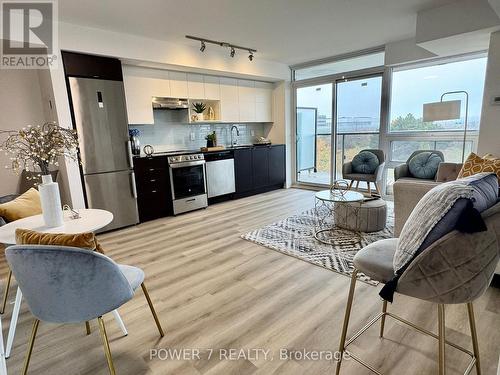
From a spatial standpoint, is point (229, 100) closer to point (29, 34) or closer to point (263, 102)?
point (263, 102)

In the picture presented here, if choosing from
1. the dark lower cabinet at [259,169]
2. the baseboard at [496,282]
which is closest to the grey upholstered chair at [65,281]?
the baseboard at [496,282]

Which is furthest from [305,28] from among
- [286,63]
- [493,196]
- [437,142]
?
[493,196]

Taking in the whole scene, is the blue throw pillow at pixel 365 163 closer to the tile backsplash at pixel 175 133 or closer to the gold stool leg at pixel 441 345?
the tile backsplash at pixel 175 133

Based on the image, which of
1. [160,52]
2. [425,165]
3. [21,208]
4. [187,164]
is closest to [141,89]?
[160,52]

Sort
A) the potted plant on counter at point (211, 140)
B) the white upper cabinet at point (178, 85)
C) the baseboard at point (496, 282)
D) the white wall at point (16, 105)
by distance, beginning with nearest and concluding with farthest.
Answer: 1. the baseboard at point (496, 282)
2. the white wall at point (16, 105)
3. the white upper cabinet at point (178, 85)
4. the potted plant on counter at point (211, 140)

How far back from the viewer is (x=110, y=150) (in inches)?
152

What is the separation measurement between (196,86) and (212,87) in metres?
0.34

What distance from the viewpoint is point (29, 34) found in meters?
3.12

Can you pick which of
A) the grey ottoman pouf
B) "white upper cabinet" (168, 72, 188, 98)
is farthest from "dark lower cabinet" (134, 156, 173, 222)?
the grey ottoman pouf

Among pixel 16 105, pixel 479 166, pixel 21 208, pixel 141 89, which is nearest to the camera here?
pixel 21 208

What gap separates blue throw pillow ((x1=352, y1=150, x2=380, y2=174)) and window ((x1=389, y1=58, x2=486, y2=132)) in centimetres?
59

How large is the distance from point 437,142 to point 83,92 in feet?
16.8

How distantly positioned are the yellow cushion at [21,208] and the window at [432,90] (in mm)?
5103

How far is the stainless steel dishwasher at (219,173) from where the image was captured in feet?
16.5
